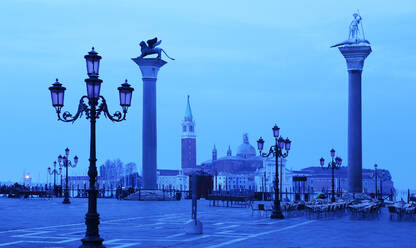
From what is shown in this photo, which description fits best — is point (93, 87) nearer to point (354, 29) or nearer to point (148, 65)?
point (354, 29)

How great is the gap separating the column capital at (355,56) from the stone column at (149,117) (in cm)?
1554

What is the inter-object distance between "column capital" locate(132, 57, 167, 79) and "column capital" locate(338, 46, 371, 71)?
15383mm

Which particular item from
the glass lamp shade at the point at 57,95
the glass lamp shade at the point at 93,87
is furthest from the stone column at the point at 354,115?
the glass lamp shade at the point at 93,87

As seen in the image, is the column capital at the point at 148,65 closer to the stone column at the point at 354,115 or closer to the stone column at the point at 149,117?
the stone column at the point at 149,117

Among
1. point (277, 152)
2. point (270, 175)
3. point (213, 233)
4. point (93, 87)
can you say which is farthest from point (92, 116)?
point (270, 175)

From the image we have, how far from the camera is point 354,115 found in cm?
3853

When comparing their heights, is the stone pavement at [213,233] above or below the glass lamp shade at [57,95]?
below

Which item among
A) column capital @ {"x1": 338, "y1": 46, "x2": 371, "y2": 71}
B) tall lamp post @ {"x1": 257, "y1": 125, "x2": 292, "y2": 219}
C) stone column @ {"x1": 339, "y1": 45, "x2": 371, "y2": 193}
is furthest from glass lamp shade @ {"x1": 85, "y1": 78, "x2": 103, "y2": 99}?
column capital @ {"x1": 338, "y1": 46, "x2": 371, "y2": 71}

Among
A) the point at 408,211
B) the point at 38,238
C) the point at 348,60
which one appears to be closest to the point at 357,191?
the point at 348,60

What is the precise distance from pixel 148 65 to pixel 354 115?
17.0 meters

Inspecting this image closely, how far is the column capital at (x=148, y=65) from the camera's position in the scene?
162 feet

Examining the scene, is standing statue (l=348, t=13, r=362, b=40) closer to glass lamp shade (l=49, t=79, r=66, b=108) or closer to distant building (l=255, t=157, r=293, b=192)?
glass lamp shade (l=49, t=79, r=66, b=108)

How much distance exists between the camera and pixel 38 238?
690 inches

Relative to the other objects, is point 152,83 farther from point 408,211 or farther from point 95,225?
point 95,225
